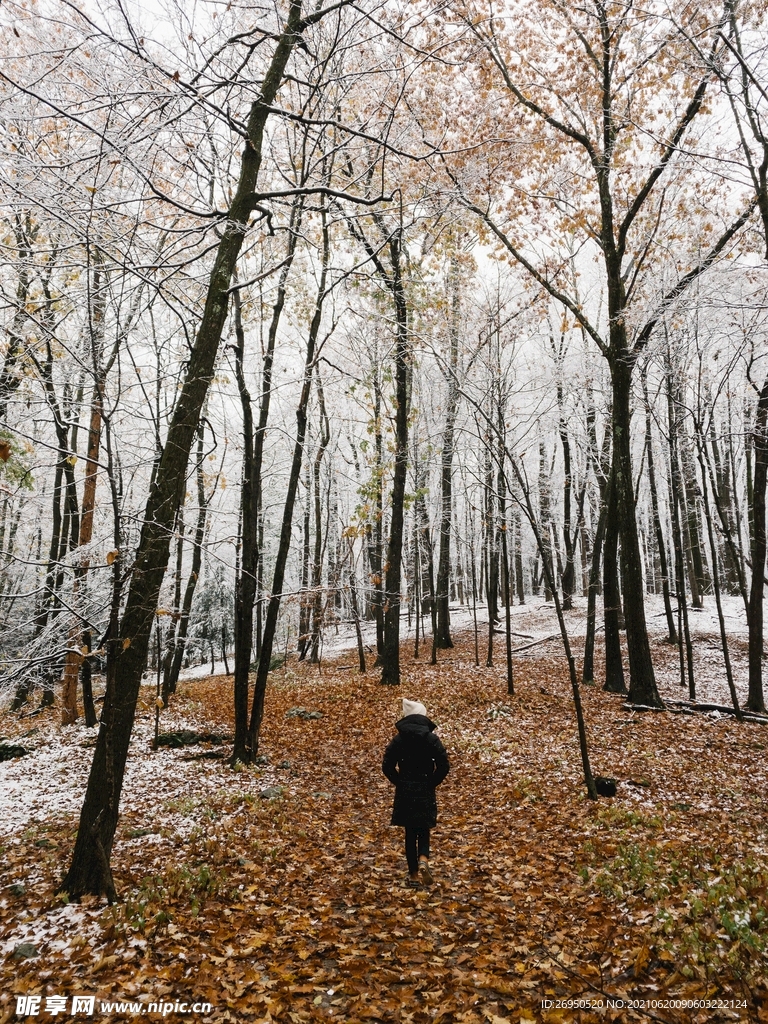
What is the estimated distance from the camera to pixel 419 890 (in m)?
5.03

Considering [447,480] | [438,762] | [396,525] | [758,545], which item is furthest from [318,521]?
[438,762]

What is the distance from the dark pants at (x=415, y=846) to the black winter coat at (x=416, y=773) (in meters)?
0.15

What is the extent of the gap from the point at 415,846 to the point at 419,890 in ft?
1.30

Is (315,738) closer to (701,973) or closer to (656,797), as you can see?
(656,797)

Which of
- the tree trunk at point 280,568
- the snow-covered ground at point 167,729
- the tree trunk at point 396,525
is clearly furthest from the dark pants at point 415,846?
the tree trunk at point 396,525

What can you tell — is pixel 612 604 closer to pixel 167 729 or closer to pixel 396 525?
pixel 396 525

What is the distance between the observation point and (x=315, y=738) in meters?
10.8

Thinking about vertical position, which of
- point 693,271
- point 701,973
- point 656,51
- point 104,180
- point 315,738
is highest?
point 656,51

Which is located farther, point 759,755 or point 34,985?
point 759,755

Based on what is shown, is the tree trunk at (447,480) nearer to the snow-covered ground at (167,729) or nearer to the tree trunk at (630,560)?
the snow-covered ground at (167,729)

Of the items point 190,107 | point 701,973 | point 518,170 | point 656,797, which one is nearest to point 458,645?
point 656,797

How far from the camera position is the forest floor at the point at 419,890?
3.46 metres

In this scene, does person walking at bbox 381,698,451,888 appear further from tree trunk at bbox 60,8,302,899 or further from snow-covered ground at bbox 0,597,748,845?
snow-covered ground at bbox 0,597,748,845

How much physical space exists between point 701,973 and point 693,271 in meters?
9.71
